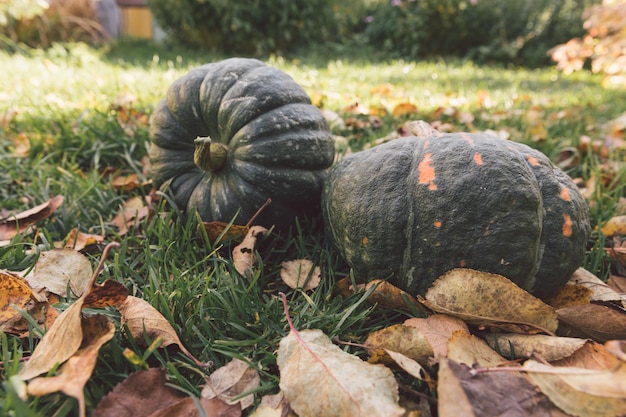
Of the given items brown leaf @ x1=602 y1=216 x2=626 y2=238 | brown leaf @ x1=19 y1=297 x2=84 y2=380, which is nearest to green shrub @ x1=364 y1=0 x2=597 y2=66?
brown leaf @ x1=602 y1=216 x2=626 y2=238

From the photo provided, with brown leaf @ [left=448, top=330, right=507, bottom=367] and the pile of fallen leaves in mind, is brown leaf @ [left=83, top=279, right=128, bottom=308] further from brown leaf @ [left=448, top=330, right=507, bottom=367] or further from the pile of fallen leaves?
brown leaf @ [left=448, top=330, right=507, bottom=367]

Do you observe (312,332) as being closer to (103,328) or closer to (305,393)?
(305,393)

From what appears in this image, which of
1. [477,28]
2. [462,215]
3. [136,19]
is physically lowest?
[136,19]

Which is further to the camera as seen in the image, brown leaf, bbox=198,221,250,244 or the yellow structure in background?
the yellow structure in background

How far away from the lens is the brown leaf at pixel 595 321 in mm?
1253

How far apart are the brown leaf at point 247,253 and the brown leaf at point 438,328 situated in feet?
1.98

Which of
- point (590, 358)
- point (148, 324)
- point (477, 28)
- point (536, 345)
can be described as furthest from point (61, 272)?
point (477, 28)

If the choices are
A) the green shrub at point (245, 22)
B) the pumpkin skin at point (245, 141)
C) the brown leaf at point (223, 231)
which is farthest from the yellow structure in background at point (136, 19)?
the brown leaf at point (223, 231)

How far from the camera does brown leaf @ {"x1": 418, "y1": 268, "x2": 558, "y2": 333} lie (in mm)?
1258

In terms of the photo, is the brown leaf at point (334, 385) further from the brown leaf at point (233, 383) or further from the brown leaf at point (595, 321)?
the brown leaf at point (595, 321)

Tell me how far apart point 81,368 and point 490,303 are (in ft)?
3.37

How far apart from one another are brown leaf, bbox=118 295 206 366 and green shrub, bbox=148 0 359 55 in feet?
25.0

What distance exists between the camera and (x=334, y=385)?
1.05m

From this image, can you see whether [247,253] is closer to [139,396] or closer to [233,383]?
[233,383]
